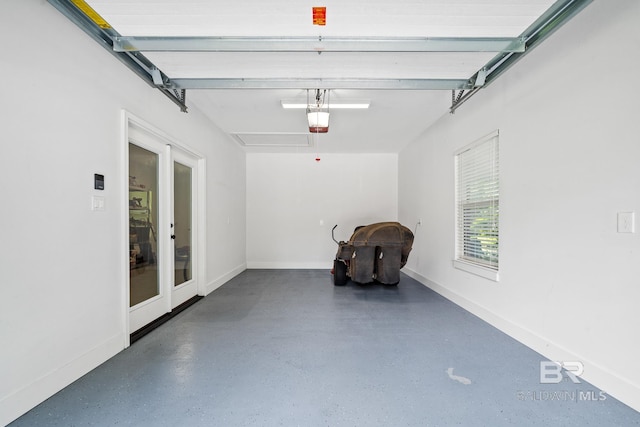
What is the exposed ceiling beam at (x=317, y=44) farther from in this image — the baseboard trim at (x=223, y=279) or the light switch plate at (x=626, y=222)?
the baseboard trim at (x=223, y=279)

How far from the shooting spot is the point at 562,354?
222 cm

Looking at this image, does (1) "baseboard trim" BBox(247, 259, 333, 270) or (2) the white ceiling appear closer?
(2) the white ceiling

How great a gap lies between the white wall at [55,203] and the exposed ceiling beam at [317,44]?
0.43 m

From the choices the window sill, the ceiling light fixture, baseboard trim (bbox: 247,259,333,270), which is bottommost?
baseboard trim (bbox: 247,259,333,270)

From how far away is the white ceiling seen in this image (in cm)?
183

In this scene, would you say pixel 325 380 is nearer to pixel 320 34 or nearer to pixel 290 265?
pixel 320 34

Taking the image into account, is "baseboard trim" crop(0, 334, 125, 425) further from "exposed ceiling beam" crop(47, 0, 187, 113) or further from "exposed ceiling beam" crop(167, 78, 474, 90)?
"exposed ceiling beam" crop(167, 78, 474, 90)

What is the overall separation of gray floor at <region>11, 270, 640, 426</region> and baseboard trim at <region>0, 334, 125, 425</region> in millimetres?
52

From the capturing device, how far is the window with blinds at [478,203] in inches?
125

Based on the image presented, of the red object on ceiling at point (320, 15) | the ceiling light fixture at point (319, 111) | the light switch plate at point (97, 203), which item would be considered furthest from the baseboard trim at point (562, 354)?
the light switch plate at point (97, 203)

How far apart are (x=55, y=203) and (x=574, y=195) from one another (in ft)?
12.3

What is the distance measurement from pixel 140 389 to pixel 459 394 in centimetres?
217

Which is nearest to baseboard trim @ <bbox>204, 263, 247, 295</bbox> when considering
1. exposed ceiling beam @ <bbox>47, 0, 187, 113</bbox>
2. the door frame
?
the door frame

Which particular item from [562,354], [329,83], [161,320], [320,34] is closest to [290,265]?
[161,320]
